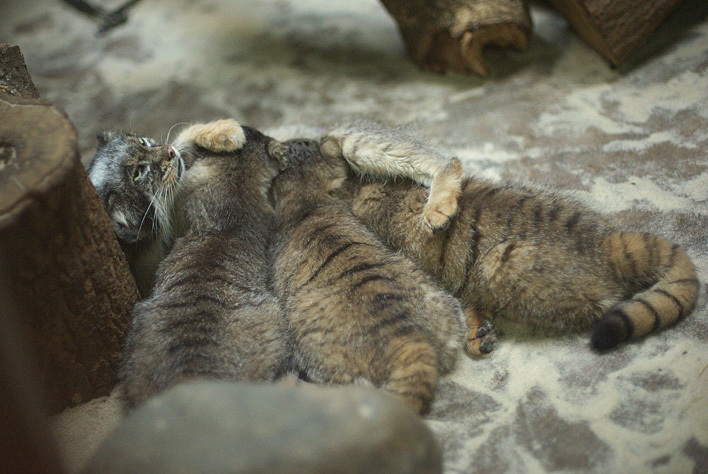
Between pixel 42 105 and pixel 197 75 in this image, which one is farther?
pixel 197 75

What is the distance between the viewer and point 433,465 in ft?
6.34

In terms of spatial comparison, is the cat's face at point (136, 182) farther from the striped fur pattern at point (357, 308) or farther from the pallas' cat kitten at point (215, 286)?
the striped fur pattern at point (357, 308)

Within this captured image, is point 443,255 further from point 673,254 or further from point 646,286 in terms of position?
point 673,254

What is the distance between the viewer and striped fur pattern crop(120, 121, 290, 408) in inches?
110

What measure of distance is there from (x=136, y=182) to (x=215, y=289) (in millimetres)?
1106

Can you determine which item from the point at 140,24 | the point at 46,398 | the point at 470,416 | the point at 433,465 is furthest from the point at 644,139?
the point at 140,24

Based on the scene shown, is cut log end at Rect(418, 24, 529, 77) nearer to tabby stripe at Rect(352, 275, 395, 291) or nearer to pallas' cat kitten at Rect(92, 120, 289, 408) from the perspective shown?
pallas' cat kitten at Rect(92, 120, 289, 408)

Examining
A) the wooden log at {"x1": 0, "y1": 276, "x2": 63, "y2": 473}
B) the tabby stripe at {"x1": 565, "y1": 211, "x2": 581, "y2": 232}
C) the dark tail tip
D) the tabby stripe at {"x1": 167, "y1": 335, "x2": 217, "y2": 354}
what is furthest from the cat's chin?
the dark tail tip

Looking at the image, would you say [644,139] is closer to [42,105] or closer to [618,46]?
[618,46]

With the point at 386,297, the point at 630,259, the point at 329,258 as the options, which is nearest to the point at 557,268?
the point at 630,259

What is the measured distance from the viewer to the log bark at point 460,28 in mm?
4961

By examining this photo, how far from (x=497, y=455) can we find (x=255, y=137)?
262 cm

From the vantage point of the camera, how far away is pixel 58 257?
2605mm

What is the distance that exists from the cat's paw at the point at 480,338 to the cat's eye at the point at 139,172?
7.47 feet
